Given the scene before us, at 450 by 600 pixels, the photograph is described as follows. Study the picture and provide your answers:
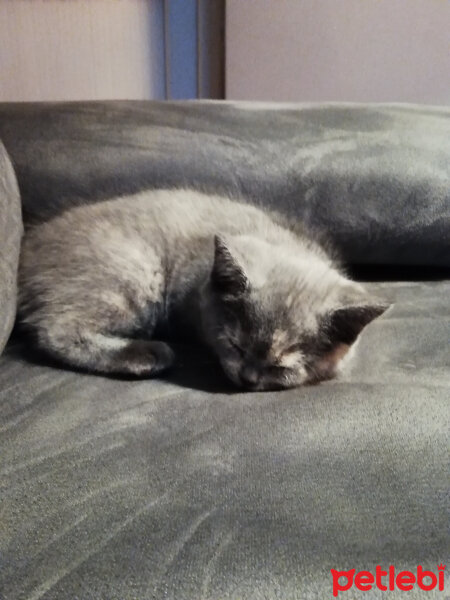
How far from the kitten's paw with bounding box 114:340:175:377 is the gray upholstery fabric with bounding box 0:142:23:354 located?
0.71ft

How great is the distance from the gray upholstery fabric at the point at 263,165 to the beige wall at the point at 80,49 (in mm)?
1159

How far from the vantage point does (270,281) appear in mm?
1113

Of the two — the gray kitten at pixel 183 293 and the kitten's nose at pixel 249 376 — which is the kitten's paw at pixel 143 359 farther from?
the kitten's nose at pixel 249 376

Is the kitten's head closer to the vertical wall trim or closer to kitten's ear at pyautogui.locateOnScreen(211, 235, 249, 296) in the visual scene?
kitten's ear at pyautogui.locateOnScreen(211, 235, 249, 296)

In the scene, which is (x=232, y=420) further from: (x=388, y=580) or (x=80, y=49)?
(x=80, y=49)

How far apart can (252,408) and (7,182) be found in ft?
2.33

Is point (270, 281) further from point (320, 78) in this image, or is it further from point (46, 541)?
point (320, 78)

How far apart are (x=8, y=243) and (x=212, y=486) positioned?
662mm

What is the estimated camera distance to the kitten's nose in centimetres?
103

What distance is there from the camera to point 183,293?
1.23 meters

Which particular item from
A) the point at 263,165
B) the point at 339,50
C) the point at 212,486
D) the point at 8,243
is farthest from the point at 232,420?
the point at 339,50

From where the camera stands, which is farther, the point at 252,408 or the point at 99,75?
the point at 99,75

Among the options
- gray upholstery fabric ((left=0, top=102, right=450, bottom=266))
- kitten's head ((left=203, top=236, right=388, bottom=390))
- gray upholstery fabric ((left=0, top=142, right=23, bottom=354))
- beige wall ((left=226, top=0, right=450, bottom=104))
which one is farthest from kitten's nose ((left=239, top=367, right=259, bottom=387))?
beige wall ((left=226, top=0, right=450, bottom=104))

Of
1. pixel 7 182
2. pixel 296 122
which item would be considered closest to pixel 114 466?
pixel 7 182
